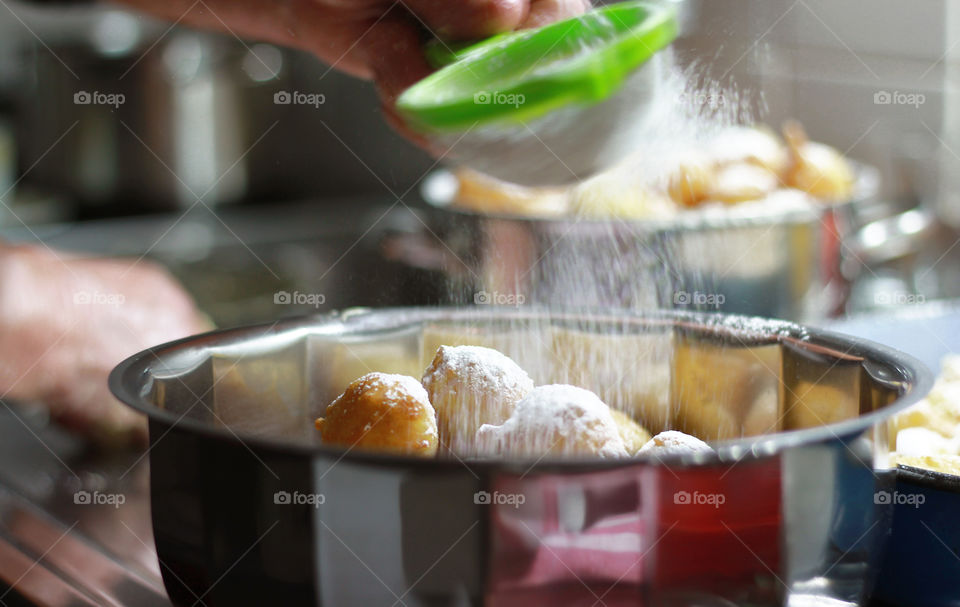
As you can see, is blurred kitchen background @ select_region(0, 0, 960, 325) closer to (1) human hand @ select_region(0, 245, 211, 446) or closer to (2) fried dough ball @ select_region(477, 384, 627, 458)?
(1) human hand @ select_region(0, 245, 211, 446)

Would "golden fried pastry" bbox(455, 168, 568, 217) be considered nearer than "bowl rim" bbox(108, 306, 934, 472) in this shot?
No

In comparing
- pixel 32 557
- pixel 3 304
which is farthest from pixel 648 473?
pixel 3 304

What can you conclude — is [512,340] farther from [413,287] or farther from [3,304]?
[3,304]

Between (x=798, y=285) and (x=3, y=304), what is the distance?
94 cm

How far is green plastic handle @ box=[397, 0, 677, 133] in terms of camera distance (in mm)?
546

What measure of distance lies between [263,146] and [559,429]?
2589 mm
